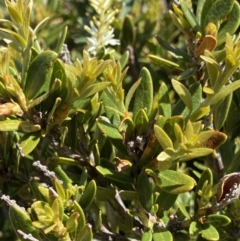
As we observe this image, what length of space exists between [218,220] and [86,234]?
350 mm

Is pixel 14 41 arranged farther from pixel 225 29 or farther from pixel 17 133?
pixel 225 29

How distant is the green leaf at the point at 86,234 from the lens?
3.64ft

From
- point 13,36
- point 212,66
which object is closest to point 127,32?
point 13,36

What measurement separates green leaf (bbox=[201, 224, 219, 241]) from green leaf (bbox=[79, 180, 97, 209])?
0.29m

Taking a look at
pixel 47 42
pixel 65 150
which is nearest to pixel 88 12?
pixel 47 42

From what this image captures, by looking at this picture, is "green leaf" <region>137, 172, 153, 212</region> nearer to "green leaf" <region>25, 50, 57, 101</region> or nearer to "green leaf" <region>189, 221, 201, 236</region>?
"green leaf" <region>189, 221, 201, 236</region>

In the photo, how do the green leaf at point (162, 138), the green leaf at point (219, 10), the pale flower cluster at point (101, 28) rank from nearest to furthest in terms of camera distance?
the green leaf at point (162, 138), the green leaf at point (219, 10), the pale flower cluster at point (101, 28)

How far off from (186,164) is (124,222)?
517 mm

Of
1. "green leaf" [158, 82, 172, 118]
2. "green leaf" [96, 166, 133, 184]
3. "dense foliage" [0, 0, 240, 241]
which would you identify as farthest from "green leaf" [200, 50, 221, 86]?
"green leaf" [96, 166, 133, 184]

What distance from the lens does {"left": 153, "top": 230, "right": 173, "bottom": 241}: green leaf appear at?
1222 millimetres

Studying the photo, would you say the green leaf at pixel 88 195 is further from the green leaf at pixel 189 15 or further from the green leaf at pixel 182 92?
the green leaf at pixel 189 15

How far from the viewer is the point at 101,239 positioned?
1454 mm

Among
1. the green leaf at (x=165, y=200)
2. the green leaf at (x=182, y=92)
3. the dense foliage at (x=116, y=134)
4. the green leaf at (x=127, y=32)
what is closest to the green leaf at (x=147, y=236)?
the dense foliage at (x=116, y=134)

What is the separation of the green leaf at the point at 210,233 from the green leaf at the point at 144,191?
5.8 inches
